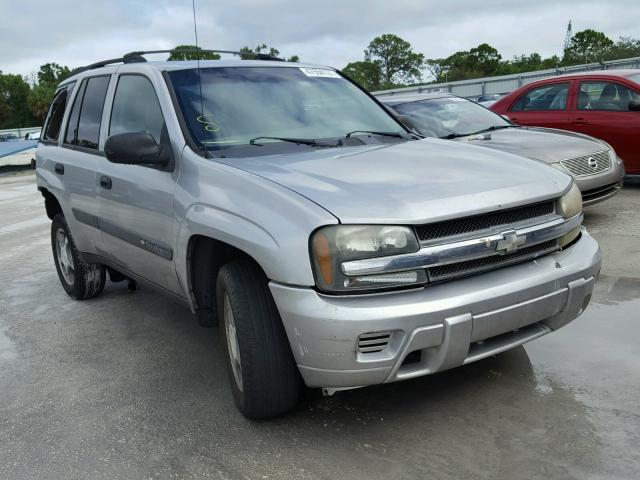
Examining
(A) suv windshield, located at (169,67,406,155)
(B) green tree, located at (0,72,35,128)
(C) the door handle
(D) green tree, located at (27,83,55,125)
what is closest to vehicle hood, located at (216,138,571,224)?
(A) suv windshield, located at (169,67,406,155)

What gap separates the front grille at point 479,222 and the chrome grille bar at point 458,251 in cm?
5

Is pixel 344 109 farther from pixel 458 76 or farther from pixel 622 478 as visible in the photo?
pixel 458 76

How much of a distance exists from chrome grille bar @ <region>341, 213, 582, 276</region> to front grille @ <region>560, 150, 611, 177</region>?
385 centimetres

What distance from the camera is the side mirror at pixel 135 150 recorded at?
3.58 metres

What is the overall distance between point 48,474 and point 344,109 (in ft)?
8.44

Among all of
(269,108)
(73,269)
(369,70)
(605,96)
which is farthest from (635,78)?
(369,70)

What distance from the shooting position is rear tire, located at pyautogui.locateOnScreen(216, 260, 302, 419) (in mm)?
3000

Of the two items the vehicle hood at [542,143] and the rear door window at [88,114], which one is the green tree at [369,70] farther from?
the rear door window at [88,114]

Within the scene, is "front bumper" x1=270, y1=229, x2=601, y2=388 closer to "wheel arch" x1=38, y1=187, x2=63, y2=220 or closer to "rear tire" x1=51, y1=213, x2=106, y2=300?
"rear tire" x1=51, y1=213, x2=106, y2=300

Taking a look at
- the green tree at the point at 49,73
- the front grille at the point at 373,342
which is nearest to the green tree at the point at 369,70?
the green tree at the point at 49,73

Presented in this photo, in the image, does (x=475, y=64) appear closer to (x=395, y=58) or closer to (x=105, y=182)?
(x=395, y=58)

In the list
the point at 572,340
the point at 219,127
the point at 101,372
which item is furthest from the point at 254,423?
the point at 572,340

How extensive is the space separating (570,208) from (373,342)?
4.32 feet

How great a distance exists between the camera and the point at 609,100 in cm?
893
